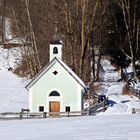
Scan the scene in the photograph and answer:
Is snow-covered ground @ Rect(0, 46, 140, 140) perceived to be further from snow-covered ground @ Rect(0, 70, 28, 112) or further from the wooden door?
snow-covered ground @ Rect(0, 70, 28, 112)

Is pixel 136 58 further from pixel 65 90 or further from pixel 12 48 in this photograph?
pixel 12 48

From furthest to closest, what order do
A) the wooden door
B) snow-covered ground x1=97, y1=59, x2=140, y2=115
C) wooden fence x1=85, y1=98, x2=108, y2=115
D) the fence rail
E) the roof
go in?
snow-covered ground x1=97, y1=59, x2=140, y2=115
the wooden door
the roof
wooden fence x1=85, y1=98, x2=108, y2=115
the fence rail

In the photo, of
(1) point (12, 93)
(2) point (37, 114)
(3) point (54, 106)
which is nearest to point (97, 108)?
(3) point (54, 106)

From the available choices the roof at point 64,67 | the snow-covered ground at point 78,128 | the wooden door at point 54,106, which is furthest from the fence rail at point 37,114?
the snow-covered ground at point 78,128

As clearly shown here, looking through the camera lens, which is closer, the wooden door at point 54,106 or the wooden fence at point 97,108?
the wooden fence at point 97,108

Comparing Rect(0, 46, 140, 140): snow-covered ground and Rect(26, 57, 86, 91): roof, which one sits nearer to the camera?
Rect(0, 46, 140, 140): snow-covered ground

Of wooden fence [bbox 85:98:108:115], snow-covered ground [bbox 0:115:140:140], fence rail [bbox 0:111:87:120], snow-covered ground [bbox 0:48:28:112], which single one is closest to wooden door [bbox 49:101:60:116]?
wooden fence [bbox 85:98:108:115]

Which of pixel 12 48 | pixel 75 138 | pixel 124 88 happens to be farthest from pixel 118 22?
pixel 75 138

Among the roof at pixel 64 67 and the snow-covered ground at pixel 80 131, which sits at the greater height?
the roof at pixel 64 67

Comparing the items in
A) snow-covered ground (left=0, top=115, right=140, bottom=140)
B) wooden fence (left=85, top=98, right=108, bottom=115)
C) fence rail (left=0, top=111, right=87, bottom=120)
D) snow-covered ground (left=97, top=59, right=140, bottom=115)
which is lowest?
snow-covered ground (left=0, top=115, right=140, bottom=140)

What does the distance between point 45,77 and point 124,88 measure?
15.5 meters

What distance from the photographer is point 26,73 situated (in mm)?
70938

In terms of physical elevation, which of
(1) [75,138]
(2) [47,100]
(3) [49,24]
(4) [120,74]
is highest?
(3) [49,24]

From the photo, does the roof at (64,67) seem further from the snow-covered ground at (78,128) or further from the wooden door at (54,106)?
the snow-covered ground at (78,128)
